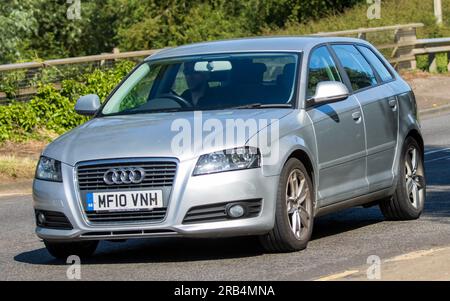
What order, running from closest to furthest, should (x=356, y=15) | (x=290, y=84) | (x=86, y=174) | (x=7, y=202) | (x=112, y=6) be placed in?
(x=86, y=174)
(x=290, y=84)
(x=7, y=202)
(x=356, y=15)
(x=112, y=6)

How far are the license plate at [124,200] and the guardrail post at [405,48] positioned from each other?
24.2 meters

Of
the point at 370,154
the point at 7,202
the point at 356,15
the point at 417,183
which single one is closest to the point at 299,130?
the point at 370,154

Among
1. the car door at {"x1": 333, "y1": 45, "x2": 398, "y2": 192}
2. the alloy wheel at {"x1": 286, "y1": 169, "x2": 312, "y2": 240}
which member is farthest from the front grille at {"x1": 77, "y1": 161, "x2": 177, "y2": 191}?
the car door at {"x1": 333, "y1": 45, "x2": 398, "y2": 192}

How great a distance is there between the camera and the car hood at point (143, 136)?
30.3ft

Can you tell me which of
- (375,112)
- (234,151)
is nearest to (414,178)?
(375,112)

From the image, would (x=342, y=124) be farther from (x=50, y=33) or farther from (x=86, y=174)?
(x=50, y=33)

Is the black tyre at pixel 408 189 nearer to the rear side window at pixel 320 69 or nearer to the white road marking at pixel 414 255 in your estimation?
the rear side window at pixel 320 69

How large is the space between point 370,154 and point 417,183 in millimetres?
1020

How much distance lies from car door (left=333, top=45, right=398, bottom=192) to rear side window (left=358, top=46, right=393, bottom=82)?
0.6 inches

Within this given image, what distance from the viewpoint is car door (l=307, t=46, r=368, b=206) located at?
33.5ft

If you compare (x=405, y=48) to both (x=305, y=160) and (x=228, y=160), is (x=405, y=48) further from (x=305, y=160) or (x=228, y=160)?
(x=228, y=160)

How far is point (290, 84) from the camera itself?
10328mm

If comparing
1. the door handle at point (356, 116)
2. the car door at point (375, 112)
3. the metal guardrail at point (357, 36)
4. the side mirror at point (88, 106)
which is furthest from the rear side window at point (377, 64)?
the metal guardrail at point (357, 36)

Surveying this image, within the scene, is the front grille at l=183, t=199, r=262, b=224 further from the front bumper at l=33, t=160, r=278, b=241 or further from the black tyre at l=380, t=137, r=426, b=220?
the black tyre at l=380, t=137, r=426, b=220
